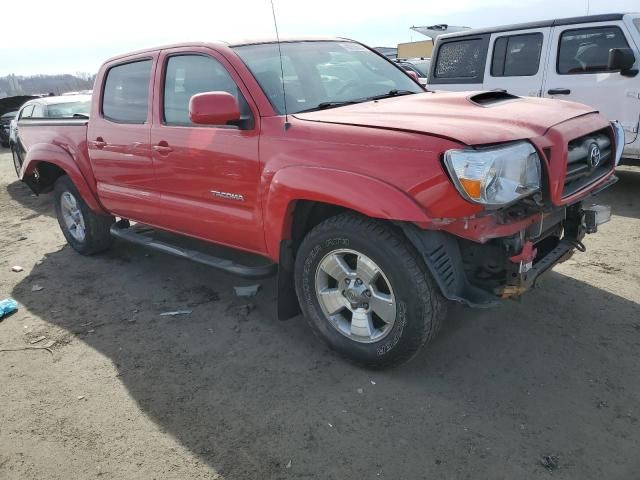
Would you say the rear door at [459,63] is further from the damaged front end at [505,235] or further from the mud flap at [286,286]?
the mud flap at [286,286]

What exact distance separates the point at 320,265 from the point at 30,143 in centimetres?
413

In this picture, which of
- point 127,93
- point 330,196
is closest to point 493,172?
point 330,196

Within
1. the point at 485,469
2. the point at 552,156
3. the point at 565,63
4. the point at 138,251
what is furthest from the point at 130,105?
the point at 565,63

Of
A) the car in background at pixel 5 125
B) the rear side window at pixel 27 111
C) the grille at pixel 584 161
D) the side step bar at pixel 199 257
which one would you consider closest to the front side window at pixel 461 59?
the grille at pixel 584 161

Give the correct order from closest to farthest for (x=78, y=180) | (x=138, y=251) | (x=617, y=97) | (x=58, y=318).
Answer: (x=58, y=318) → (x=78, y=180) → (x=138, y=251) → (x=617, y=97)

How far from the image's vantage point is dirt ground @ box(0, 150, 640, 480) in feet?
8.04

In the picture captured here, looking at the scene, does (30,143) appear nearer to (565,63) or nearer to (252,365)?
(252,365)

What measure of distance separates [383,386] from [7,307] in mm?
3158

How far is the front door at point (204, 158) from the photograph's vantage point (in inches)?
130

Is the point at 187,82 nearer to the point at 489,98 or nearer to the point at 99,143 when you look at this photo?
the point at 99,143

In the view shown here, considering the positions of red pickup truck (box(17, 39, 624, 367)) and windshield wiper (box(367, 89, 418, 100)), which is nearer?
red pickup truck (box(17, 39, 624, 367))

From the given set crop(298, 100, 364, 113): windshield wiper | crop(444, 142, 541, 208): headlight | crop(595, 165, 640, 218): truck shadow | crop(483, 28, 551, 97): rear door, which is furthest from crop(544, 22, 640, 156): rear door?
crop(444, 142, 541, 208): headlight

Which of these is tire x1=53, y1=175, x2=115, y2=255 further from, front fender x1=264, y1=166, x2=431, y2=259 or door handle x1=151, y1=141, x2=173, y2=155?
front fender x1=264, y1=166, x2=431, y2=259

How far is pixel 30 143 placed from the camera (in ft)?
18.5
